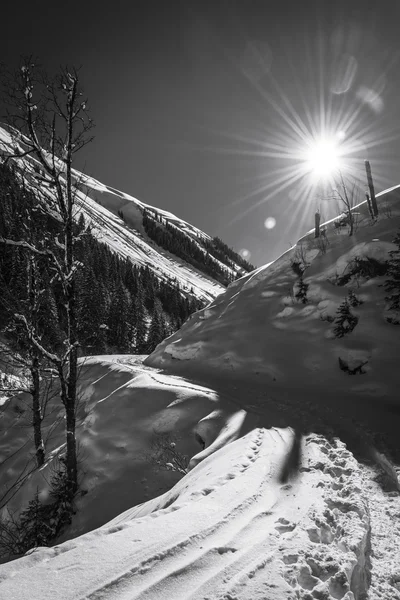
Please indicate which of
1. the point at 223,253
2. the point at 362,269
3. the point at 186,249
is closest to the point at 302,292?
the point at 362,269

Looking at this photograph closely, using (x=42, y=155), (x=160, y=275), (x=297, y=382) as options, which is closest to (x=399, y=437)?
(x=297, y=382)

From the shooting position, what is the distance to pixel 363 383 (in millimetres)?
8961

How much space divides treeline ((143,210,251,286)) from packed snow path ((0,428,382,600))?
135651 mm

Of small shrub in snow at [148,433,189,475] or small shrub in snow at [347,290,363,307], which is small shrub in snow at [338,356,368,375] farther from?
small shrub in snow at [148,433,189,475]

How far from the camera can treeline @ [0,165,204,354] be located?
6000mm

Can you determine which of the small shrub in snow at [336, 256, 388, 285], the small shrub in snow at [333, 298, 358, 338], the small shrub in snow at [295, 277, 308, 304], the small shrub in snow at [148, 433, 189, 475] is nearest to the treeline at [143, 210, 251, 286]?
the small shrub in snow at [295, 277, 308, 304]

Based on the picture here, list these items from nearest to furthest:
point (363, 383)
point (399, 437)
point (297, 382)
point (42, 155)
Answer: point (42, 155), point (399, 437), point (363, 383), point (297, 382)

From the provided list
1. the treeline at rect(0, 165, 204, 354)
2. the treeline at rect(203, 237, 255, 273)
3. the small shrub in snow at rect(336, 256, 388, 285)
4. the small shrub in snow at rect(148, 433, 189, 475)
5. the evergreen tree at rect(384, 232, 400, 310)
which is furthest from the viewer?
the treeline at rect(203, 237, 255, 273)

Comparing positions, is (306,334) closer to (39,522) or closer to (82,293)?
(82,293)

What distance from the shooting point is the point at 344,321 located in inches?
433

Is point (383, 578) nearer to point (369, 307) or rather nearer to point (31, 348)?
point (31, 348)

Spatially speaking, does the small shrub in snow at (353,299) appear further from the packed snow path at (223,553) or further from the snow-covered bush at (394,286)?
the packed snow path at (223,553)

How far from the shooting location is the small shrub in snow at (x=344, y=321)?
10798 millimetres

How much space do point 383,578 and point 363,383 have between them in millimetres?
7344
